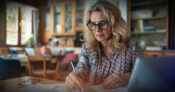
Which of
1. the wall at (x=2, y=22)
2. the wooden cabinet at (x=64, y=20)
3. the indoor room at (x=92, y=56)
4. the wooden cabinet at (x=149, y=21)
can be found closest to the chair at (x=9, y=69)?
the indoor room at (x=92, y=56)

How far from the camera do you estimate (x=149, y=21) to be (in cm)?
257

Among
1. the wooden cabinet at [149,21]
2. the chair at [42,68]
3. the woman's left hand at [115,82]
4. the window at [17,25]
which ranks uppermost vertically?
the wooden cabinet at [149,21]

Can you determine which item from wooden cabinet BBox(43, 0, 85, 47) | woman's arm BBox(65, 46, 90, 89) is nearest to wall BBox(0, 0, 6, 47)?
woman's arm BBox(65, 46, 90, 89)

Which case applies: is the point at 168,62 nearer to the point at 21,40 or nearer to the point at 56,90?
the point at 56,90

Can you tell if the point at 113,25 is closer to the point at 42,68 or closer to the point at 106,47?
the point at 106,47

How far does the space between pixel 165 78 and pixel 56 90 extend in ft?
0.97

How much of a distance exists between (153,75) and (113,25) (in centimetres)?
37

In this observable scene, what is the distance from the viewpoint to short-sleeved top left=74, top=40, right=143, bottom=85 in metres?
0.64

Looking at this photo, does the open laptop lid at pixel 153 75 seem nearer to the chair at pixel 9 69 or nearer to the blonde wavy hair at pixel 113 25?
the blonde wavy hair at pixel 113 25

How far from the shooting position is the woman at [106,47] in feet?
1.96

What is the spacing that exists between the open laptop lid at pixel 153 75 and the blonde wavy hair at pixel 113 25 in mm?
355

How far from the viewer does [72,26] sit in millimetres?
3387

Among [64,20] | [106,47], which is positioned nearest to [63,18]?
[64,20]

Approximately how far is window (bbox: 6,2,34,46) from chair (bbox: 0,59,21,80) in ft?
0.35
